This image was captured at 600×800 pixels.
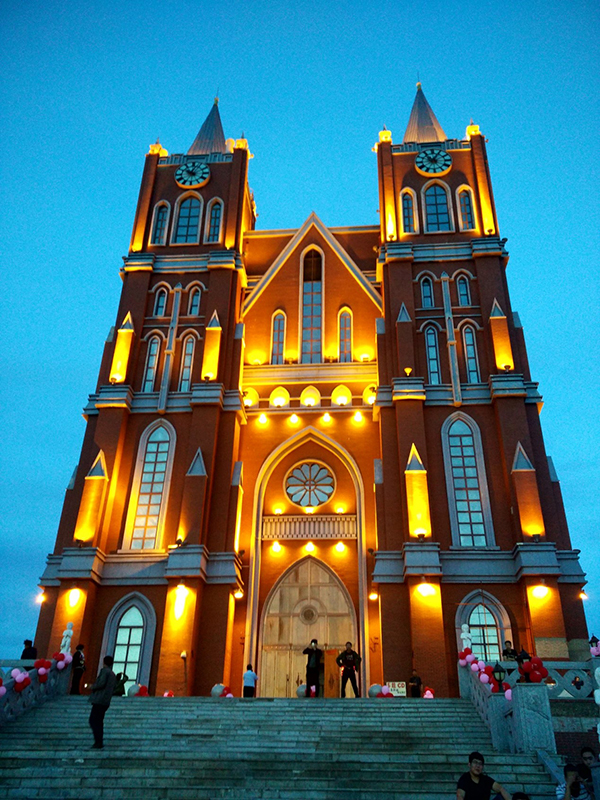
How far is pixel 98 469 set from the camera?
2839 centimetres

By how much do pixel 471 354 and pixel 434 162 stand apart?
10573mm

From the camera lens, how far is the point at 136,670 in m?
25.9

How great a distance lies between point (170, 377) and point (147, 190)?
34.9 feet

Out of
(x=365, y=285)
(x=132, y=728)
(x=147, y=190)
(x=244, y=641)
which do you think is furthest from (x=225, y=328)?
(x=132, y=728)

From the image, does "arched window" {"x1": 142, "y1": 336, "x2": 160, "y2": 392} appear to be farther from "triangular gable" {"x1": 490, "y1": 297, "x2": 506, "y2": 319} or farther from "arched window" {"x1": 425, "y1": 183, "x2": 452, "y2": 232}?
"triangular gable" {"x1": 490, "y1": 297, "x2": 506, "y2": 319}

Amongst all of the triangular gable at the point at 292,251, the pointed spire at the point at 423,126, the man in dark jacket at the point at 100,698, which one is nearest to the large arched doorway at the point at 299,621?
the triangular gable at the point at 292,251

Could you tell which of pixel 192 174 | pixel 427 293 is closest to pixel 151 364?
pixel 192 174

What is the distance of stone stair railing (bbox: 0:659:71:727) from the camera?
1714 cm

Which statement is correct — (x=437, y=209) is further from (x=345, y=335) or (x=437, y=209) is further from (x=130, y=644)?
(x=130, y=644)

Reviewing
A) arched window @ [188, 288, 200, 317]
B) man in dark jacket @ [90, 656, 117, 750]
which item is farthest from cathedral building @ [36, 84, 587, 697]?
man in dark jacket @ [90, 656, 117, 750]

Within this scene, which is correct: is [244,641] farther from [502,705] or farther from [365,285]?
[365,285]

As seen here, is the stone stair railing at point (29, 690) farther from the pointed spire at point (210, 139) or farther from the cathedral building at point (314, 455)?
the pointed spire at point (210, 139)

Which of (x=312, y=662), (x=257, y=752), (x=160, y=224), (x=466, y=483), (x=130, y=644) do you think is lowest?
(x=257, y=752)

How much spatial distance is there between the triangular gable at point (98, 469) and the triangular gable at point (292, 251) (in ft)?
33.3
